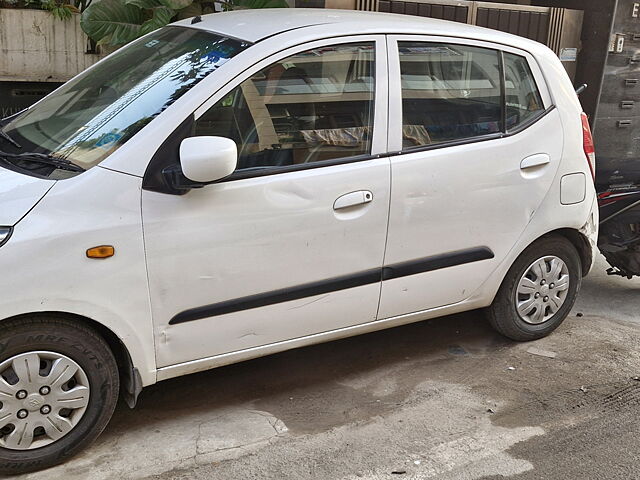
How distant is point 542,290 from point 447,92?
137 cm

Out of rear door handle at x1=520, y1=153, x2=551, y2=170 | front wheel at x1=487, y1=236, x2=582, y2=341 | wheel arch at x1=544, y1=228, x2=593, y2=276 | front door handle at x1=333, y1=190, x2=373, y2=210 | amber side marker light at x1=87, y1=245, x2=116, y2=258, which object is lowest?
front wheel at x1=487, y1=236, x2=582, y2=341

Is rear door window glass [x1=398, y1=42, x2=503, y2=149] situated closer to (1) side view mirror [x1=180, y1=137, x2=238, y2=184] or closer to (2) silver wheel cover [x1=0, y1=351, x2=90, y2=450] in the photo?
(1) side view mirror [x1=180, y1=137, x2=238, y2=184]

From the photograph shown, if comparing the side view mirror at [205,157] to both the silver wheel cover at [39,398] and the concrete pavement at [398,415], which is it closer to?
the silver wheel cover at [39,398]

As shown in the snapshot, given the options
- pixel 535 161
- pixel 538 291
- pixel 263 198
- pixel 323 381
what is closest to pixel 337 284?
pixel 263 198

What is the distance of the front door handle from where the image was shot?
11.6 ft

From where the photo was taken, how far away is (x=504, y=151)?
13.3 ft

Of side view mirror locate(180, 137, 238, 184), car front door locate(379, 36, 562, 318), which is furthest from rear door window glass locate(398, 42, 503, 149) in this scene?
side view mirror locate(180, 137, 238, 184)

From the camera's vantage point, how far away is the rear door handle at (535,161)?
4105 mm

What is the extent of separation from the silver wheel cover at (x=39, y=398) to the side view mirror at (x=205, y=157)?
2.99 feet

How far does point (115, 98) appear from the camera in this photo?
3.55m

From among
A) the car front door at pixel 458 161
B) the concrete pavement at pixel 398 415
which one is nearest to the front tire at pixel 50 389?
the concrete pavement at pixel 398 415

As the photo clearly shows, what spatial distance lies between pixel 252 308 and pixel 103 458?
92 centimetres

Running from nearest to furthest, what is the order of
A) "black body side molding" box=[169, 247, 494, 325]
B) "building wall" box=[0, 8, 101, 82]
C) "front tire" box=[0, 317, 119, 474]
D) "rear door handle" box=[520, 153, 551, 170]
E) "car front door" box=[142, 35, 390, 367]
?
"front tire" box=[0, 317, 119, 474]
"car front door" box=[142, 35, 390, 367]
"black body side molding" box=[169, 247, 494, 325]
"rear door handle" box=[520, 153, 551, 170]
"building wall" box=[0, 8, 101, 82]

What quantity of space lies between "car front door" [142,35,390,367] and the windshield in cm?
25
